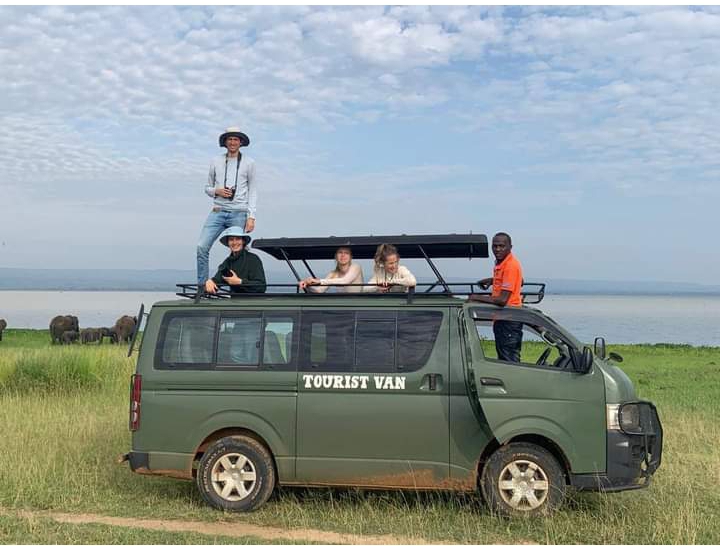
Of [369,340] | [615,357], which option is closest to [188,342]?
[369,340]

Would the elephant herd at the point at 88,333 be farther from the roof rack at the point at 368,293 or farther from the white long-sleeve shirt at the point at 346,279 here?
the roof rack at the point at 368,293

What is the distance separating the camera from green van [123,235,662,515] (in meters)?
7.63

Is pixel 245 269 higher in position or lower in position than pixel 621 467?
higher

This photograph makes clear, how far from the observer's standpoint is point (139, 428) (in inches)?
322

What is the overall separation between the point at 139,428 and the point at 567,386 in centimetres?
403

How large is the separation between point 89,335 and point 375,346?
76.9ft

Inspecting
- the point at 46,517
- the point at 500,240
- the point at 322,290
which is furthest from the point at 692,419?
the point at 46,517

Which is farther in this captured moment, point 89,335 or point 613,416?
point 89,335

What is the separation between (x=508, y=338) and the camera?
27.5 ft

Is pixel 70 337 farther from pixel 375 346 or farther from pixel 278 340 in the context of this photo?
pixel 375 346

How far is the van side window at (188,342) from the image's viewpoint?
825 cm

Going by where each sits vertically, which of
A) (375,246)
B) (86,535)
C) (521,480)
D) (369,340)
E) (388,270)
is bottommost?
(86,535)

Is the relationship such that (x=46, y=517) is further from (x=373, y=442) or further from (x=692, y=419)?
(x=692, y=419)

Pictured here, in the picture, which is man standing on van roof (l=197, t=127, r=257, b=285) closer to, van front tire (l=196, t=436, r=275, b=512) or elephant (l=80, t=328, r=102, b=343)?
van front tire (l=196, t=436, r=275, b=512)
